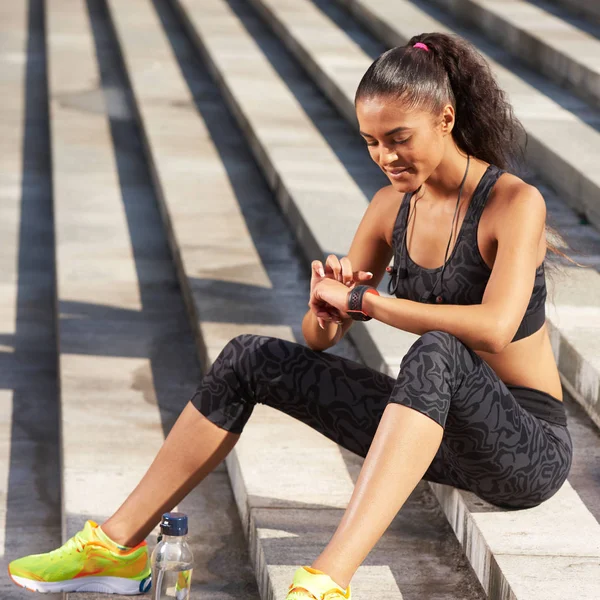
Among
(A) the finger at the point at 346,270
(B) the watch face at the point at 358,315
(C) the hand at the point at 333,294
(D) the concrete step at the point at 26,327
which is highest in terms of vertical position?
(A) the finger at the point at 346,270

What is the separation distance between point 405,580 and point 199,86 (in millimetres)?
5837

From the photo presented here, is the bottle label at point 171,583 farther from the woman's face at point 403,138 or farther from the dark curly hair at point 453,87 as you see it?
the dark curly hair at point 453,87

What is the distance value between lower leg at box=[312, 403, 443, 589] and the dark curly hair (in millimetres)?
710

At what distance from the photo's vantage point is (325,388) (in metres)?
2.78

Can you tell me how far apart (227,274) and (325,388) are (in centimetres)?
220

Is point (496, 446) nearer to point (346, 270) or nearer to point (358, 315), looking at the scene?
point (358, 315)

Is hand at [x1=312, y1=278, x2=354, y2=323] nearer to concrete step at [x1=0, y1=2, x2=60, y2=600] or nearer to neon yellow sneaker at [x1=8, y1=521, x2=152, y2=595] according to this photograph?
neon yellow sneaker at [x1=8, y1=521, x2=152, y2=595]

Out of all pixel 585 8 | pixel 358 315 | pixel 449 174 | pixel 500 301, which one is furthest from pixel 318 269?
pixel 585 8

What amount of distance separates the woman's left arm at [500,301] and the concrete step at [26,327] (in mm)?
1330

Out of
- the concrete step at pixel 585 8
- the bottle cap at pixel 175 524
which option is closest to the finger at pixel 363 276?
the bottle cap at pixel 175 524

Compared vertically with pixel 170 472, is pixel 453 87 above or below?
above

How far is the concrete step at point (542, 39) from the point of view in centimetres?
578

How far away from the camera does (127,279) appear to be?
5.29 meters

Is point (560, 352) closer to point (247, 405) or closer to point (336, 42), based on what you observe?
point (247, 405)
